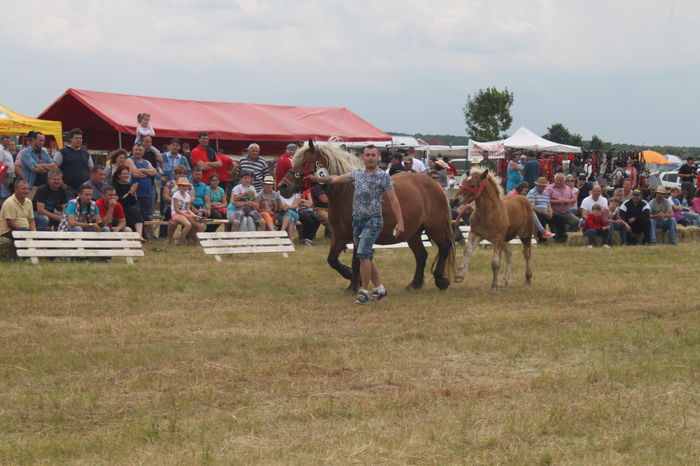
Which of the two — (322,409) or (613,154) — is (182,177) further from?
(613,154)

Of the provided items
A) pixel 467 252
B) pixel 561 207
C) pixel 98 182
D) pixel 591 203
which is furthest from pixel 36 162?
pixel 591 203

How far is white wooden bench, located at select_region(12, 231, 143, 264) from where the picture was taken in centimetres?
1345

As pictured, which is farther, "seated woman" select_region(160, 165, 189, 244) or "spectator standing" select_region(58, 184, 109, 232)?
"seated woman" select_region(160, 165, 189, 244)

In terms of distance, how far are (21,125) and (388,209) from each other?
10588 mm

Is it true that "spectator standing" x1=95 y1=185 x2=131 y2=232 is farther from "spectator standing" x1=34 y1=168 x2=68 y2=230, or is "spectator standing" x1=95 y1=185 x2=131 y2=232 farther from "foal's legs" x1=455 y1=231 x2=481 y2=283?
"foal's legs" x1=455 y1=231 x2=481 y2=283

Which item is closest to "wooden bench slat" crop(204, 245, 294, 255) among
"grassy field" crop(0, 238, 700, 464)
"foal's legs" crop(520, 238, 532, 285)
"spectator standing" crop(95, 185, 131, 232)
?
"spectator standing" crop(95, 185, 131, 232)

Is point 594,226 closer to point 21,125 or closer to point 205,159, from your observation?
point 205,159

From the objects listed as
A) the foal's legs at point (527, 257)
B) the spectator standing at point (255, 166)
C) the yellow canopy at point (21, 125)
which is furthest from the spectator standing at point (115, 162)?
the foal's legs at point (527, 257)

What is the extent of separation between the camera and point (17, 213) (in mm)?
13820

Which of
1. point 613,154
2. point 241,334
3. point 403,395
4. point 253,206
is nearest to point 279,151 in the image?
point 253,206

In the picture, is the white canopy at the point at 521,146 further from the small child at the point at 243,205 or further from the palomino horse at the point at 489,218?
the palomino horse at the point at 489,218

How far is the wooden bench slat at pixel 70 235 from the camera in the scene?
44.1 feet

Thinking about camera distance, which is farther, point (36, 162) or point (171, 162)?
point (171, 162)

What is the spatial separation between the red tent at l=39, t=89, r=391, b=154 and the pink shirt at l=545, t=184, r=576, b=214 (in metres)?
7.06
